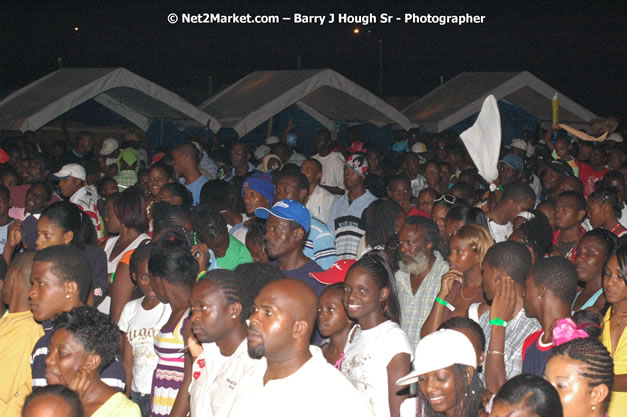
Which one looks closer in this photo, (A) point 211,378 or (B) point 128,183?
(A) point 211,378

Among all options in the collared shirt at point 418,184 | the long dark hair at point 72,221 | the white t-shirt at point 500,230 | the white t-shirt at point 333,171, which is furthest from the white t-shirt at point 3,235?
the collared shirt at point 418,184

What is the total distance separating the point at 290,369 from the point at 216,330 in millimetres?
790

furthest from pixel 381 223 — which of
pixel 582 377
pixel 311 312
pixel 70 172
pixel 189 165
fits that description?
pixel 70 172

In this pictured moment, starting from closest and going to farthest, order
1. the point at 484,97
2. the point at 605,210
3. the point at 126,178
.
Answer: the point at 605,210
the point at 126,178
the point at 484,97

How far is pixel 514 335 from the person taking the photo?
175 inches

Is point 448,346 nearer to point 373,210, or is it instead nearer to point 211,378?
point 211,378

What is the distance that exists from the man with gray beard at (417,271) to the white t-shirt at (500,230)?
1.47 m

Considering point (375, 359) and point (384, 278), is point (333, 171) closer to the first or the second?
point (384, 278)

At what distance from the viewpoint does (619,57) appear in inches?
1097

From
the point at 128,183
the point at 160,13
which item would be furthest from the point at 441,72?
the point at 128,183

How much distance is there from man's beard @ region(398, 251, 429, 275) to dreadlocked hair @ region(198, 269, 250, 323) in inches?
65.0

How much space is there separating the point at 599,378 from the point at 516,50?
2655cm

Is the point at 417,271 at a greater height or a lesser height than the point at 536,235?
lesser

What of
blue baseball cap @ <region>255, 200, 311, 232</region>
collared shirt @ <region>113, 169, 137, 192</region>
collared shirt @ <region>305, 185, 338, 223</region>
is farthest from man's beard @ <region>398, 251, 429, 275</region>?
collared shirt @ <region>113, 169, 137, 192</region>
